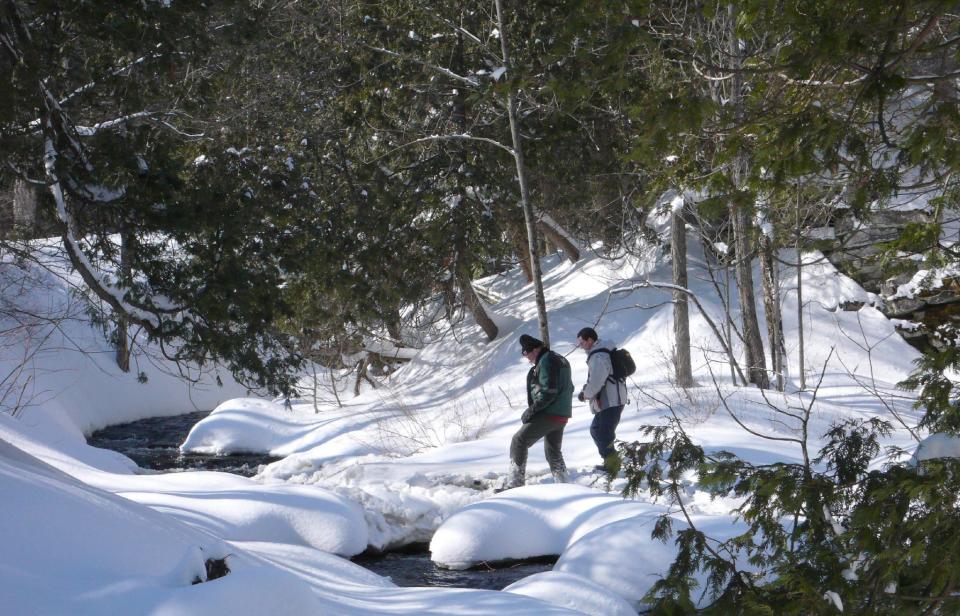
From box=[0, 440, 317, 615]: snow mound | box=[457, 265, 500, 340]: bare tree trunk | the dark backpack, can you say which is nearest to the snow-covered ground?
box=[0, 440, 317, 615]: snow mound

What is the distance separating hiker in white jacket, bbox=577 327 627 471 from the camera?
26.5 ft

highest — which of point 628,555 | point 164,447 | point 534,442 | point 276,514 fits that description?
point 164,447

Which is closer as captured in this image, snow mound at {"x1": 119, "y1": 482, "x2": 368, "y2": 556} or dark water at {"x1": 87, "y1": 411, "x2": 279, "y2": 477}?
snow mound at {"x1": 119, "y1": 482, "x2": 368, "y2": 556}

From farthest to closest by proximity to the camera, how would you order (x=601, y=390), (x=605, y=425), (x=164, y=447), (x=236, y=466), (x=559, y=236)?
1. (x=559, y=236)
2. (x=164, y=447)
3. (x=236, y=466)
4. (x=605, y=425)
5. (x=601, y=390)

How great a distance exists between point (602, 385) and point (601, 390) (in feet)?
0.23

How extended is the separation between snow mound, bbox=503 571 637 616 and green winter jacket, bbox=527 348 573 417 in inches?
116

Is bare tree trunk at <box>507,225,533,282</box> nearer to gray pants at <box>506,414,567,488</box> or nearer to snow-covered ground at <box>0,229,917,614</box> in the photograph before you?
snow-covered ground at <box>0,229,917,614</box>

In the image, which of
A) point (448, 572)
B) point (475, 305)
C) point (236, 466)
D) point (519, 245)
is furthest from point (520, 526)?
point (519, 245)

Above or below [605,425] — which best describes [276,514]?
below

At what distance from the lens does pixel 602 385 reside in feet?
26.6

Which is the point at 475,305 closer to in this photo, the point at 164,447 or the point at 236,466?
the point at 236,466

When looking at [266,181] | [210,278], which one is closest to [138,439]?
[266,181]

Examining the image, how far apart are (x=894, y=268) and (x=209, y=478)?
23.2ft

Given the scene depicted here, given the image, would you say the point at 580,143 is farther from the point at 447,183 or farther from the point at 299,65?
the point at 299,65
